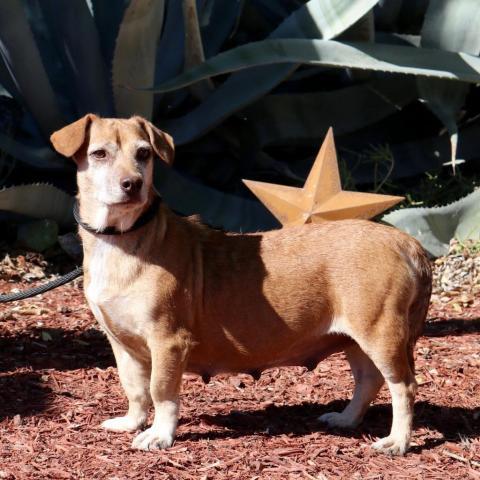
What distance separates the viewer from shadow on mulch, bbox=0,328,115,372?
590cm

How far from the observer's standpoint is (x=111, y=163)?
175 inches

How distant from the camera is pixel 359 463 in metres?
4.49

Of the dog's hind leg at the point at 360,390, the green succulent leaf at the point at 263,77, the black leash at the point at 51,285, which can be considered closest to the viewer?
the dog's hind leg at the point at 360,390

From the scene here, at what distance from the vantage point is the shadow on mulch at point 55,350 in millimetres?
5898

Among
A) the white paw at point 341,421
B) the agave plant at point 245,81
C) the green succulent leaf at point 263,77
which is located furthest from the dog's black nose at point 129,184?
the green succulent leaf at point 263,77

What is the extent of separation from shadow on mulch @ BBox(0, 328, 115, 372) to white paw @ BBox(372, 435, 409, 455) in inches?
75.1

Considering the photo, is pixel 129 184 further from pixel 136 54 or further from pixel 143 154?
pixel 136 54

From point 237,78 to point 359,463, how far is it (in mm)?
3960

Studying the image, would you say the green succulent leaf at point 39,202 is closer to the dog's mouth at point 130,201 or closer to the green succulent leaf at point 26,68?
the green succulent leaf at point 26,68

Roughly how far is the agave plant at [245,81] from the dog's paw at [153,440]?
114 inches

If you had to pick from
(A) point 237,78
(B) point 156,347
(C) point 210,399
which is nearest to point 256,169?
(A) point 237,78

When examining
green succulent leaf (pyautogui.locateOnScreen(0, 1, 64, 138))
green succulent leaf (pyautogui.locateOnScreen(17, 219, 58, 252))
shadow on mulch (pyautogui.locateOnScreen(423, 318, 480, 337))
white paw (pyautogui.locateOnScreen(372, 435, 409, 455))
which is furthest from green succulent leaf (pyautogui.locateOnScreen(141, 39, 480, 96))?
white paw (pyautogui.locateOnScreen(372, 435, 409, 455))

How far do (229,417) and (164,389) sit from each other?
2.24 feet

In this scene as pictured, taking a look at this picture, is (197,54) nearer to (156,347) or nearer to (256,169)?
(256,169)
